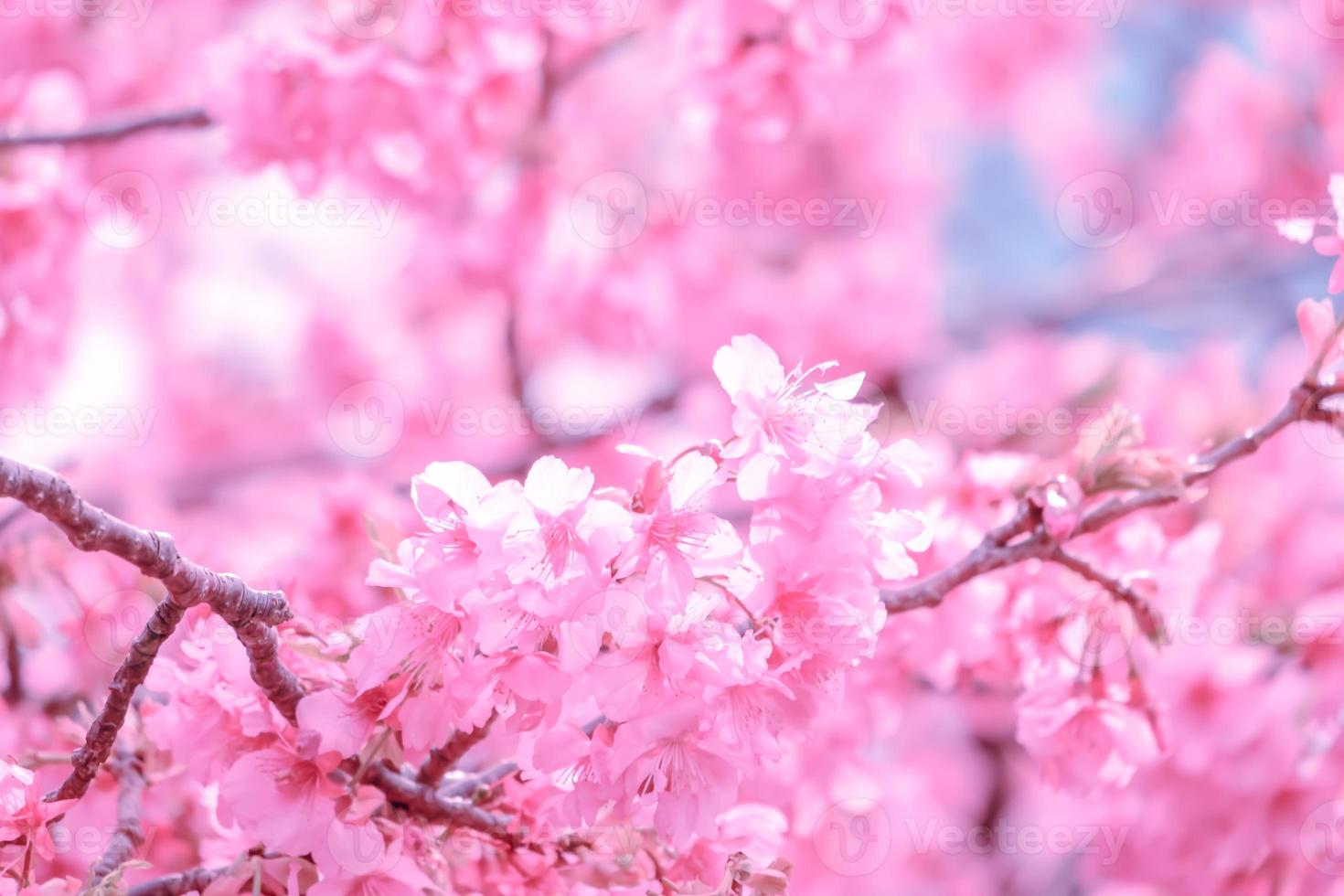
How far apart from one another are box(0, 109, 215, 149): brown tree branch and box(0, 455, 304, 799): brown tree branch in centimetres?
140

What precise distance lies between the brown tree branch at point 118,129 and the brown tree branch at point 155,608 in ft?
4.59

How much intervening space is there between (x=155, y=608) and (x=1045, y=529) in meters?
1.08

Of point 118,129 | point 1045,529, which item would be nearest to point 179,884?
point 1045,529

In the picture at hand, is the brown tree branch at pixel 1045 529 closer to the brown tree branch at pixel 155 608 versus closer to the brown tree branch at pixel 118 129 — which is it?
the brown tree branch at pixel 155 608

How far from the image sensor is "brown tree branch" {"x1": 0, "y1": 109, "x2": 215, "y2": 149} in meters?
2.21

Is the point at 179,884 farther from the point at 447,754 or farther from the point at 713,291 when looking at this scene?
the point at 713,291

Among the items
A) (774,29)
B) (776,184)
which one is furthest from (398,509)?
(776,184)

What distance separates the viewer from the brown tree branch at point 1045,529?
1.54 metres

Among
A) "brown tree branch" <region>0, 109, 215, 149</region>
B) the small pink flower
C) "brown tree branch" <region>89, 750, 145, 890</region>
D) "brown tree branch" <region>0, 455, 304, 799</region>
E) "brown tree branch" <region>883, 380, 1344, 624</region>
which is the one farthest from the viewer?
"brown tree branch" <region>0, 109, 215, 149</region>

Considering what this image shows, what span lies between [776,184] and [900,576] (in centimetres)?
539

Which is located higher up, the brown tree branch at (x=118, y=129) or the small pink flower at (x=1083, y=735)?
the brown tree branch at (x=118, y=129)

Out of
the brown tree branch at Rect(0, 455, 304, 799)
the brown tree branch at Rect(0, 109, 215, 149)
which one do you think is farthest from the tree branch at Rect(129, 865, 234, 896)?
the brown tree branch at Rect(0, 109, 215, 149)

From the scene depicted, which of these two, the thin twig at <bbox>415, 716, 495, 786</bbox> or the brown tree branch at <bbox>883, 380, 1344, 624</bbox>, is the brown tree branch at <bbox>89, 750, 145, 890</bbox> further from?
the brown tree branch at <bbox>883, 380, 1344, 624</bbox>

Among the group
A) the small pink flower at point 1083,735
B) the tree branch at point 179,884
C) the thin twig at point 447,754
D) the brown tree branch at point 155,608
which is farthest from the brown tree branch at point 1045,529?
the tree branch at point 179,884
